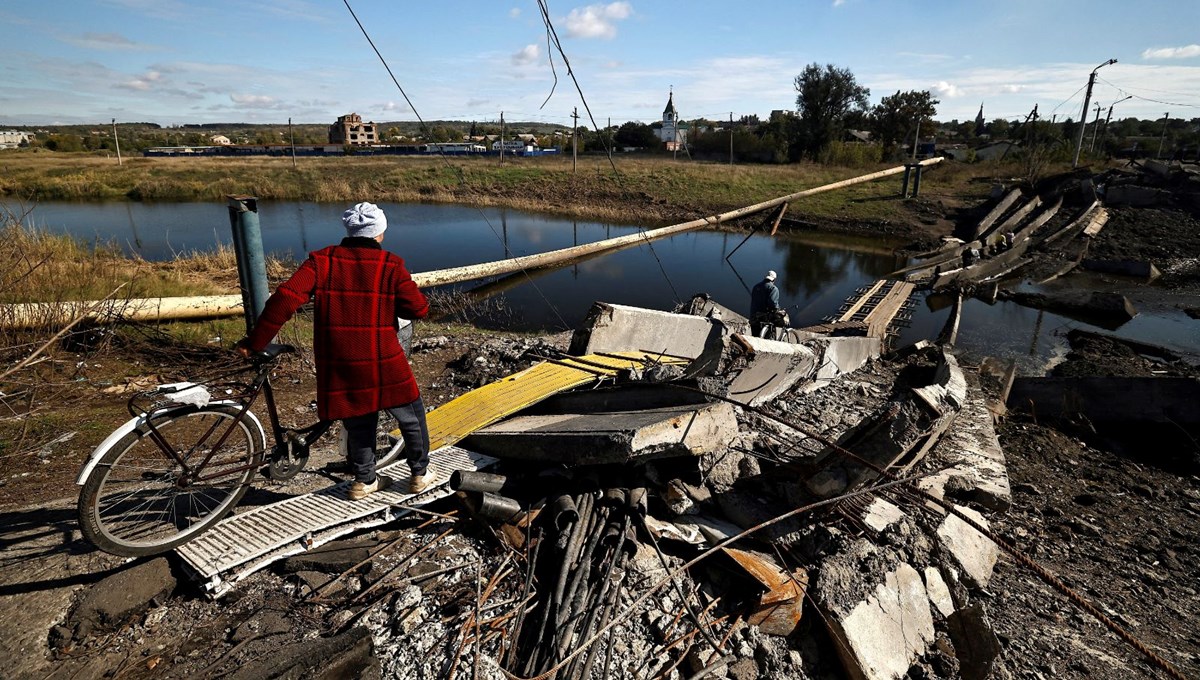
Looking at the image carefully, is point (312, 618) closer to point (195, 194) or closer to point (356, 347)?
point (356, 347)

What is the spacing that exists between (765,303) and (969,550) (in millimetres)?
5476

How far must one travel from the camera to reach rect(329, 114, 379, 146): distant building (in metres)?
65.9

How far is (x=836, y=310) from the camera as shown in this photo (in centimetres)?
1462

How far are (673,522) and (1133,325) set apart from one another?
1567 cm

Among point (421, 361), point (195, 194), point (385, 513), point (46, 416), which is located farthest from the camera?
point (195, 194)

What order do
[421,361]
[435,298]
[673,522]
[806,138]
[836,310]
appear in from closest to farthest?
[673,522] → [421,361] → [435,298] → [836,310] → [806,138]

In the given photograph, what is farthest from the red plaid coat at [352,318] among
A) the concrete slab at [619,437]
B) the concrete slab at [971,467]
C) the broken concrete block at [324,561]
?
the concrete slab at [971,467]

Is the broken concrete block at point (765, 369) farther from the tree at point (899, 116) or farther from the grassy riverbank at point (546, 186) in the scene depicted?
the tree at point (899, 116)

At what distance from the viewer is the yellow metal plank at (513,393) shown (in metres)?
4.42

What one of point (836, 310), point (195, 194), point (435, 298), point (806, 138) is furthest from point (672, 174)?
point (195, 194)

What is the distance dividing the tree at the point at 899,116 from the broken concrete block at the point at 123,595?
49.1m

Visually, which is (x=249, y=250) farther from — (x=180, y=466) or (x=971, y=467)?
(x=971, y=467)

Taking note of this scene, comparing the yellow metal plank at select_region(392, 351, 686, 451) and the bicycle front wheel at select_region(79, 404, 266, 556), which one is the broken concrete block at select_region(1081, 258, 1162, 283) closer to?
the yellow metal plank at select_region(392, 351, 686, 451)

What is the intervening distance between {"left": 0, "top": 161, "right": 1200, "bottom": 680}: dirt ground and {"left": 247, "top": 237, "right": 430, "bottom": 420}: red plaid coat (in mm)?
782
